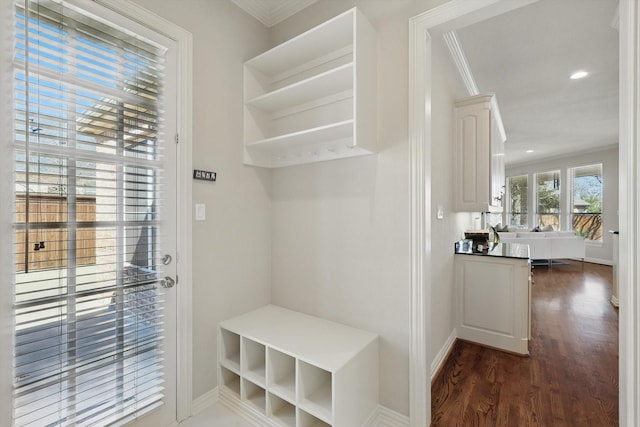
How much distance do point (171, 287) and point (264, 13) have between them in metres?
2.11

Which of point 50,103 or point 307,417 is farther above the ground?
point 50,103

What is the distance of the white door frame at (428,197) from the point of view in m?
1.19

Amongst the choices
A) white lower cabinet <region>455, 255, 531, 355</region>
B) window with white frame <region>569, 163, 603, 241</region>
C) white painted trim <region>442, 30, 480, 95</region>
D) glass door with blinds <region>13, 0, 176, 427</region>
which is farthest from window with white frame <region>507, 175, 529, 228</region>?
glass door with blinds <region>13, 0, 176, 427</region>

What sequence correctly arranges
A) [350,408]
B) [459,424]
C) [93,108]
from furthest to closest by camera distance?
[459,424] → [350,408] → [93,108]

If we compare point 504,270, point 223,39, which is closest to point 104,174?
point 223,39

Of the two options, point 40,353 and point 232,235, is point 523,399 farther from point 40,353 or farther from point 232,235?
point 40,353

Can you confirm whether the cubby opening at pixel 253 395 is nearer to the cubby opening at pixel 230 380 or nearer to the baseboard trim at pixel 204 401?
the cubby opening at pixel 230 380

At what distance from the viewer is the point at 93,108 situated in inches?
56.4

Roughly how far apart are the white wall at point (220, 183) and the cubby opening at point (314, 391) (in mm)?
721

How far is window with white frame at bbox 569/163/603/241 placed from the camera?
24.2 feet

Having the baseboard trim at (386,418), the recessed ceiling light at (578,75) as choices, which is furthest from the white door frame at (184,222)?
the recessed ceiling light at (578,75)

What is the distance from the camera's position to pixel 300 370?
1590 millimetres

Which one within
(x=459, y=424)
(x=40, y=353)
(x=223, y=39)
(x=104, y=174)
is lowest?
(x=459, y=424)

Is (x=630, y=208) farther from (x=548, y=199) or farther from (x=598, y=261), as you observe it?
(x=548, y=199)
